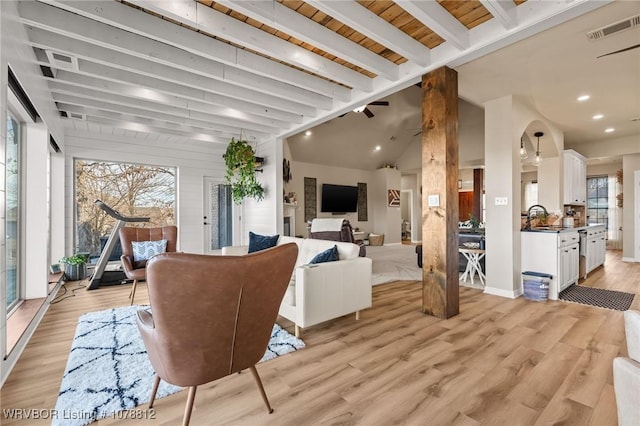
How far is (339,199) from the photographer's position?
30.4 feet

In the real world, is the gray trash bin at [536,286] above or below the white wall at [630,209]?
below

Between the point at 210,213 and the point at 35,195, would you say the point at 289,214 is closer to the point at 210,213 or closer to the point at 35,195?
the point at 210,213

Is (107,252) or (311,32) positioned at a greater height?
(311,32)

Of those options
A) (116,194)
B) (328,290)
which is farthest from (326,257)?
(116,194)

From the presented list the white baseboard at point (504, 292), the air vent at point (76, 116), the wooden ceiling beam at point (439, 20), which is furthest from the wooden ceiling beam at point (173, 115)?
the white baseboard at point (504, 292)

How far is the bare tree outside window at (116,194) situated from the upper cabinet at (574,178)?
7855 mm

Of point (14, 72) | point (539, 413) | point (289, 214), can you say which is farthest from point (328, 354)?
point (289, 214)

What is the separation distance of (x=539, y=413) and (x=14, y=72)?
14.2 ft

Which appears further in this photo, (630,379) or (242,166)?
(242,166)

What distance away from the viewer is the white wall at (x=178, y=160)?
16.7 feet

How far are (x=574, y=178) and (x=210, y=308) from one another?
7400 mm

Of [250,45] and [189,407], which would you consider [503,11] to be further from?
[189,407]

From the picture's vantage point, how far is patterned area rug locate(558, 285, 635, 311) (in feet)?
11.5

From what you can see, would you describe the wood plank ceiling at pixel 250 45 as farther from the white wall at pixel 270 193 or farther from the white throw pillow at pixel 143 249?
the white throw pillow at pixel 143 249
